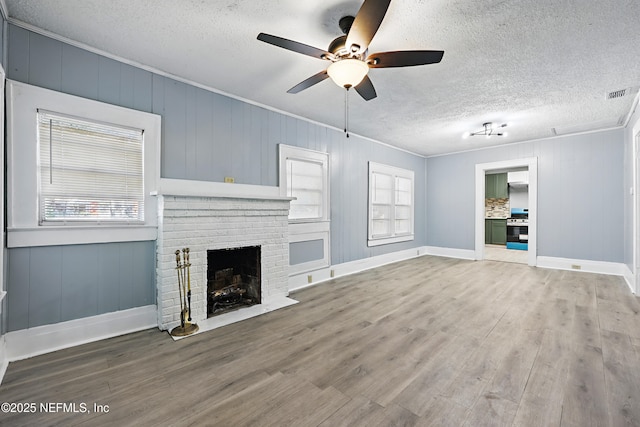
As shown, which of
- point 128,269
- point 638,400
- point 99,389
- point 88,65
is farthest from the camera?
point 128,269

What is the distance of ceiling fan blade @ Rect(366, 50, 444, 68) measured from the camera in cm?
200

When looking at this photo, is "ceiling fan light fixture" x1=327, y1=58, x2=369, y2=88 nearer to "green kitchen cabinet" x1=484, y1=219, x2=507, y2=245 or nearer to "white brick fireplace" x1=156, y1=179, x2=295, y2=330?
"white brick fireplace" x1=156, y1=179, x2=295, y2=330

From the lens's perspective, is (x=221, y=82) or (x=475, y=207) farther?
(x=475, y=207)

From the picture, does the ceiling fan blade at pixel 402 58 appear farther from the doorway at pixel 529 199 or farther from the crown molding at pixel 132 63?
the doorway at pixel 529 199

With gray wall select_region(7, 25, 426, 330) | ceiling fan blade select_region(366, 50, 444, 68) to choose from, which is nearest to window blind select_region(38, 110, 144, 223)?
gray wall select_region(7, 25, 426, 330)

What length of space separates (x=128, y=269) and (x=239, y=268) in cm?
131

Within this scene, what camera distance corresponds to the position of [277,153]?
4047 millimetres

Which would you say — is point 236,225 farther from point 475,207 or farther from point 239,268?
point 475,207

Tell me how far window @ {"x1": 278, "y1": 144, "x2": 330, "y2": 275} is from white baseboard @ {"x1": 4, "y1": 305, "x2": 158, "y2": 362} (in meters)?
1.95

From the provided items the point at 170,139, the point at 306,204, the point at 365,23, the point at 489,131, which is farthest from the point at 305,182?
the point at 489,131

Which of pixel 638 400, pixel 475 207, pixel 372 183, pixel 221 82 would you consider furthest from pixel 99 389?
pixel 475 207

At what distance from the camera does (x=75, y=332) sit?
2.46 m

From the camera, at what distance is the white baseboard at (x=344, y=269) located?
14.1 feet

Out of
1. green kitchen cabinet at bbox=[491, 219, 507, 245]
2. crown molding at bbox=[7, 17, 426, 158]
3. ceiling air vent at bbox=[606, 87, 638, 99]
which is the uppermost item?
crown molding at bbox=[7, 17, 426, 158]
